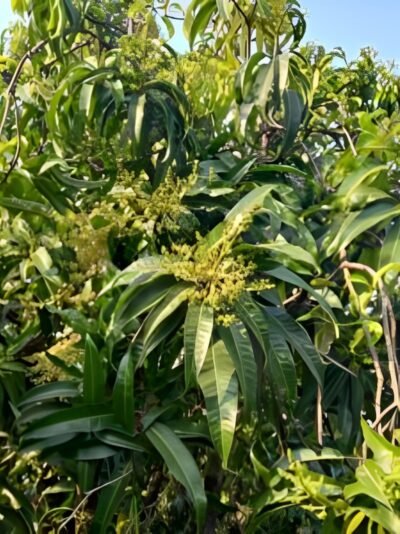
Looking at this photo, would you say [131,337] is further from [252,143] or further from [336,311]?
[252,143]

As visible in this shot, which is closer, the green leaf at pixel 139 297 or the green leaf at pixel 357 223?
the green leaf at pixel 139 297

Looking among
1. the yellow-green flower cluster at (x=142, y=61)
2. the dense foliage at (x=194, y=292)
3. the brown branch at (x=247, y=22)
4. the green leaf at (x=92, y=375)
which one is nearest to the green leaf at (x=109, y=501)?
the dense foliage at (x=194, y=292)

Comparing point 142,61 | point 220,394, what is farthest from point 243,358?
point 142,61

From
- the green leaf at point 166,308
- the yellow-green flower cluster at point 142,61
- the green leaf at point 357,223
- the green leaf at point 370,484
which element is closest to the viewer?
the green leaf at point 370,484

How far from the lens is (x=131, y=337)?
0.96 metres

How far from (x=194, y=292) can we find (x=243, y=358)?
0.10 metres

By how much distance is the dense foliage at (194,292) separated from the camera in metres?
0.86

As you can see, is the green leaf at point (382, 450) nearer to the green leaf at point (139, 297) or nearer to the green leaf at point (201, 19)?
the green leaf at point (139, 297)

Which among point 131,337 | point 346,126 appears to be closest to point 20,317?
point 131,337

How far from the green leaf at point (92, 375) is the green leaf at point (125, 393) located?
0.09 feet

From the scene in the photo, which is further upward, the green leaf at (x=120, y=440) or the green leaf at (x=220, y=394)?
the green leaf at (x=220, y=394)

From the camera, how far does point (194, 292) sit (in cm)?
84

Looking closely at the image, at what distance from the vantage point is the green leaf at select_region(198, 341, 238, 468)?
794 millimetres

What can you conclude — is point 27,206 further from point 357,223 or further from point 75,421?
point 357,223
